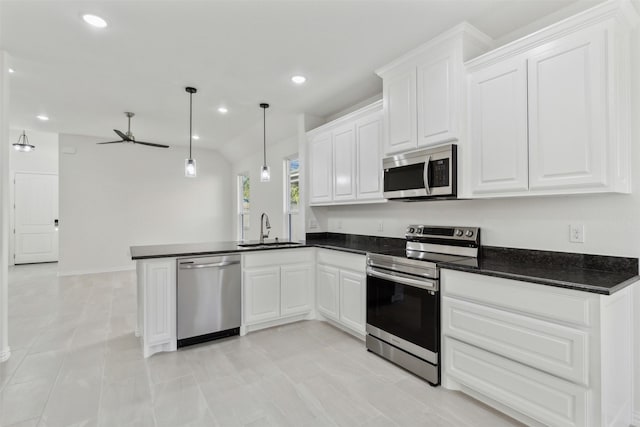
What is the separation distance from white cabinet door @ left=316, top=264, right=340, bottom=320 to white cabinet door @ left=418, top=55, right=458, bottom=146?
1672mm

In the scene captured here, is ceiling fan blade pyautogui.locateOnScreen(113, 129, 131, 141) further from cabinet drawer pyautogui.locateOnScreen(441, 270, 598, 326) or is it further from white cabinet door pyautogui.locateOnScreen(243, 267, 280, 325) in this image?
cabinet drawer pyautogui.locateOnScreen(441, 270, 598, 326)

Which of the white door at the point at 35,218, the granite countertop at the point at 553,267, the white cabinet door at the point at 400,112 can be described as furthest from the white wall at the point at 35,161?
the white cabinet door at the point at 400,112

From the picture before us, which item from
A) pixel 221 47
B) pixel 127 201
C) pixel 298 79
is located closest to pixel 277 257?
pixel 298 79

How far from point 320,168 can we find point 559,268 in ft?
8.89

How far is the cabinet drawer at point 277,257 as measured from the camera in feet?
11.1

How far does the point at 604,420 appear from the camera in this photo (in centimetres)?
159

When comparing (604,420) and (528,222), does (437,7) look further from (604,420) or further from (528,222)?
(604,420)

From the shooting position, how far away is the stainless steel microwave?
7.97 feet

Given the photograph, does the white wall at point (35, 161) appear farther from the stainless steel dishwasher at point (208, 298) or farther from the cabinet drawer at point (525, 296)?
the cabinet drawer at point (525, 296)

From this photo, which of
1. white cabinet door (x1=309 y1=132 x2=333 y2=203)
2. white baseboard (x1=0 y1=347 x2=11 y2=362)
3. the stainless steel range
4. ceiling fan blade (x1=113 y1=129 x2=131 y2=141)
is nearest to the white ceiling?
ceiling fan blade (x1=113 y1=129 x2=131 y2=141)

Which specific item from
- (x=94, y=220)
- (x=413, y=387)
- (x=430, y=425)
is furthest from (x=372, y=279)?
(x=94, y=220)

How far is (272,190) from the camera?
6230mm

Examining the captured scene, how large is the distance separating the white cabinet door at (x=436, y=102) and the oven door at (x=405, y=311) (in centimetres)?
113

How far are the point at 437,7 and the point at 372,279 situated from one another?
2.14m
